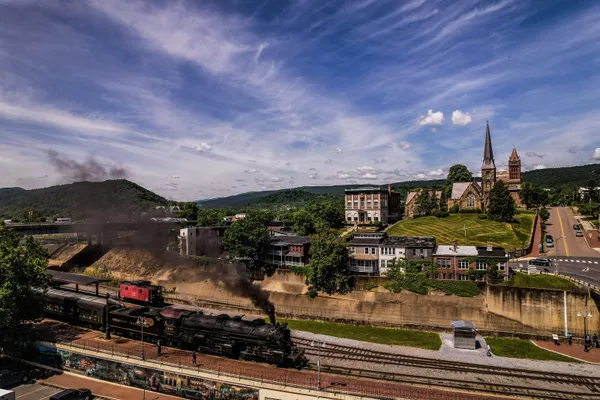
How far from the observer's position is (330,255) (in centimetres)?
5641

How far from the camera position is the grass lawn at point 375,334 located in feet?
136

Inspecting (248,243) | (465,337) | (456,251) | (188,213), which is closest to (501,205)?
(456,251)

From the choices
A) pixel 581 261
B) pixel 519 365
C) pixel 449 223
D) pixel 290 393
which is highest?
pixel 449 223

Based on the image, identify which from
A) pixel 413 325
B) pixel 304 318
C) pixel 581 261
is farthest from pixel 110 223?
pixel 581 261

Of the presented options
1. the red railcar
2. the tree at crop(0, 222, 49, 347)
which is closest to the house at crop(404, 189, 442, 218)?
the red railcar

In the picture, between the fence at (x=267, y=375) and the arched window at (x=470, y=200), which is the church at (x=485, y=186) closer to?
the arched window at (x=470, y=200)

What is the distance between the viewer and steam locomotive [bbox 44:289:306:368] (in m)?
31.6

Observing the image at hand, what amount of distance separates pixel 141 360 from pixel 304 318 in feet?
80.4

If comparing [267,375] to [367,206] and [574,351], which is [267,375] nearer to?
[574,351]

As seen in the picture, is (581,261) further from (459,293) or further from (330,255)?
(330,255)

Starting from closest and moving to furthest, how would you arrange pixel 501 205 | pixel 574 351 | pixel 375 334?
pixel 574 351, pixel 375 334, pixel 501 205

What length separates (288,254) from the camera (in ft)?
215

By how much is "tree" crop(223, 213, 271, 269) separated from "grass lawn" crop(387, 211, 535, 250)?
99.0ft

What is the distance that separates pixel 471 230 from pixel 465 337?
1645 inches
